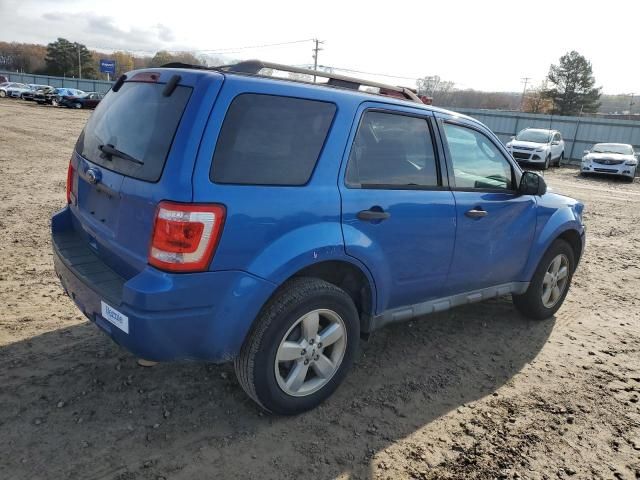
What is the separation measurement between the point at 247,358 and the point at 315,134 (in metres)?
1.30

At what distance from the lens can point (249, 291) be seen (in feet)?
8.15

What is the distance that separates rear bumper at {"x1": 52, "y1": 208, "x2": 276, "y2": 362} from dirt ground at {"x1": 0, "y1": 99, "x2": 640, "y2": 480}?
0.56 meters

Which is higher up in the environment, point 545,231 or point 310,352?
point 545,231

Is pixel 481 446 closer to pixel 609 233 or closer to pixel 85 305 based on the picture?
pixel 85 305

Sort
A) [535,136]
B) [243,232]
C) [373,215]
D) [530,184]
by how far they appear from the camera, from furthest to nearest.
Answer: [535,136]
[530,184]
[373,215]
[243,232]

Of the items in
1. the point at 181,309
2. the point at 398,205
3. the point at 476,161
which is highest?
the point at 476,161

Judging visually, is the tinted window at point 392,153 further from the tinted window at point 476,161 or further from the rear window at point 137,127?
the rear window at point 137,127

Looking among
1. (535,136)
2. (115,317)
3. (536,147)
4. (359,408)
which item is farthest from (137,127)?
(535,136)

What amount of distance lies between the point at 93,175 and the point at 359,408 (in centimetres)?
212

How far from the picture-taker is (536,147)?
19734 mm

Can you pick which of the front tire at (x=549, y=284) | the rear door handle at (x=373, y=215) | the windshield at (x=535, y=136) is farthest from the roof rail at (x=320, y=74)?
the windshield at (x=535, y=136)

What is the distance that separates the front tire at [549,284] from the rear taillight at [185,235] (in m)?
3.22

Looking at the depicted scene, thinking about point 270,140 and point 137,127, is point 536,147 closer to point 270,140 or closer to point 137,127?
point 270,140

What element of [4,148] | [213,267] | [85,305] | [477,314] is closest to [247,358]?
[213,267]
